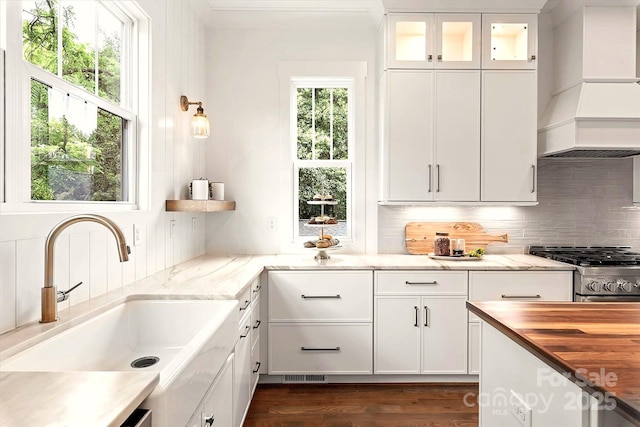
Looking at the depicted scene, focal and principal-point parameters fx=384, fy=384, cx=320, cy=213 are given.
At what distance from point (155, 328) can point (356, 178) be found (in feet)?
6.90

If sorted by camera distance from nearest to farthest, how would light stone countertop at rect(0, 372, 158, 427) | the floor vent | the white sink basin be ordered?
light stone countertop at rect(0, 372, 158, 427)
the white sink basin
the floor vent

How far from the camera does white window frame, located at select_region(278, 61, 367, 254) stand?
3.32 m

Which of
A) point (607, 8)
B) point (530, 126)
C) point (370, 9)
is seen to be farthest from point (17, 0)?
point (607, 8)

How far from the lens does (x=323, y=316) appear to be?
277 centimetres

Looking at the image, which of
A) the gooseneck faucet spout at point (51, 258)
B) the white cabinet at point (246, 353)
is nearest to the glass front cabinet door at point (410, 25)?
the white cabinet at point (246, 353)

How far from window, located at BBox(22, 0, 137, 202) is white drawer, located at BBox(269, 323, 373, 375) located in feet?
4.69

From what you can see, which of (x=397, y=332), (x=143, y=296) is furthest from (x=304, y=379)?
(x=143, y=296)

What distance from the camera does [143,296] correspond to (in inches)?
69.2

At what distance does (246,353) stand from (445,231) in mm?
1984

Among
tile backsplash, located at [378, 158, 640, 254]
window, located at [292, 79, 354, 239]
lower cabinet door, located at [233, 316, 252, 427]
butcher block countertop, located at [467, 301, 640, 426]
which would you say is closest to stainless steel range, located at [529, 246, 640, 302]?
tile backsplash, located at [378, 158, 640, 254]

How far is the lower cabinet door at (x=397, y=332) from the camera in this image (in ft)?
9.09

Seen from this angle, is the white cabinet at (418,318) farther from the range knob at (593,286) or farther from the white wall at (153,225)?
the white wall at (153,225)

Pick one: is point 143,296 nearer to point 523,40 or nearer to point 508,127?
point 508,127

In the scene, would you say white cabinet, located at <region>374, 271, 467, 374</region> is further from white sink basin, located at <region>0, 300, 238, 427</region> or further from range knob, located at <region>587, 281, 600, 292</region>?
white sink basin, located at <region>0, 300, 238, 427</region>
